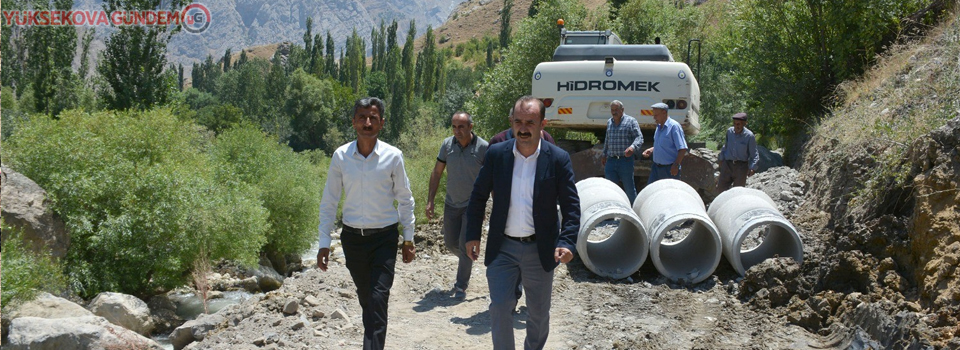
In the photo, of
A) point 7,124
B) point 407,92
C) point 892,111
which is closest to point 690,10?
point 892,111

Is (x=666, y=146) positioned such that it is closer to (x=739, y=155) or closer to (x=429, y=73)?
(x=739, y=155)

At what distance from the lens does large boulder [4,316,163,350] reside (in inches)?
465

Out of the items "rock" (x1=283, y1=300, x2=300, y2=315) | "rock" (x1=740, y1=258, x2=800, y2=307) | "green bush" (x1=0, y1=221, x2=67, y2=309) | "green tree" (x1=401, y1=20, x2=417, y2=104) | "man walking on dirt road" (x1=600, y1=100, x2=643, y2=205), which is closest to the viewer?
"rock" (x1=283, y1=300, x2=300, y2=315)

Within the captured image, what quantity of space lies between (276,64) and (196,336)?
253 ft

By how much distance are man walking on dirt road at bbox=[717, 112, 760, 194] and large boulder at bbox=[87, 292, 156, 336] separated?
474 inches

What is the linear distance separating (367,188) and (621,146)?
6193 millimetres

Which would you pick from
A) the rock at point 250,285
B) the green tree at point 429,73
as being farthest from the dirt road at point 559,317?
the green tree at point 429,73

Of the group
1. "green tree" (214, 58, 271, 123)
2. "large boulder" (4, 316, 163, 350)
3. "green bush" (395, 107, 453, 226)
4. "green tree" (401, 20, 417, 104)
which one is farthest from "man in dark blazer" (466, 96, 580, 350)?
"green tree" (214, 58, 271, 123)

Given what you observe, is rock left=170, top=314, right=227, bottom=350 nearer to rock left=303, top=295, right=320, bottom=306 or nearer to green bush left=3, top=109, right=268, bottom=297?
rock left=303, top=295, right=320, bottom=306

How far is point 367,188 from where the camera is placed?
5.45 metres

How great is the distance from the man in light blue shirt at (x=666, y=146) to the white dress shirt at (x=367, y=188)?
5944 millimetres

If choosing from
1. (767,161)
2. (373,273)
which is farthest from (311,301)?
(767,161)

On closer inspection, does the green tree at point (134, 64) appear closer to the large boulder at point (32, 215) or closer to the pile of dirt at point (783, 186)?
the large boulder at point (32, 215)

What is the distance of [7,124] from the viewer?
1398 inches
